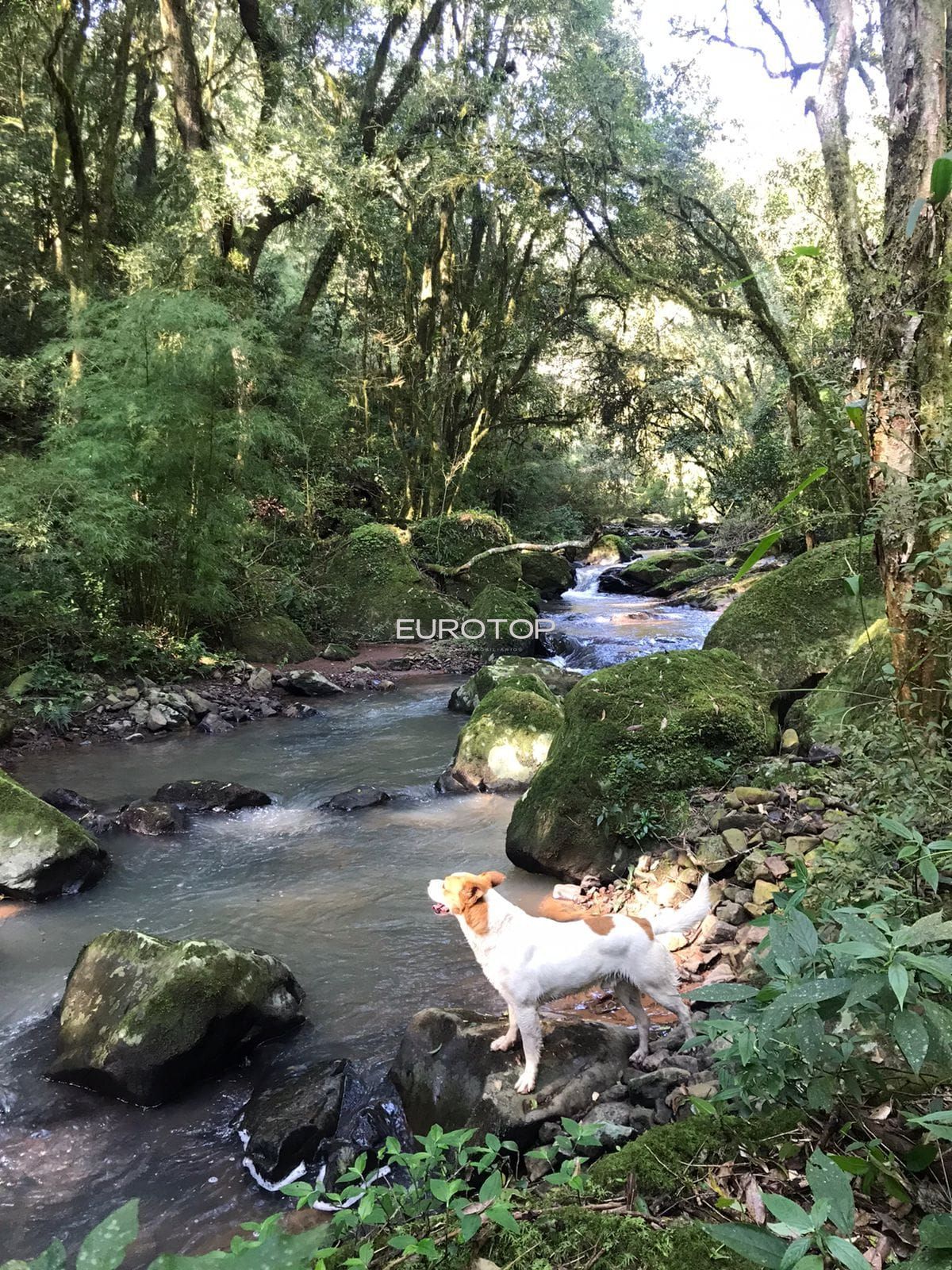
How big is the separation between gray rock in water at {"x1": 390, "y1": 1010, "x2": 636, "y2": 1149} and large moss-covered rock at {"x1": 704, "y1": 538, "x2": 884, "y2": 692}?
3884mm

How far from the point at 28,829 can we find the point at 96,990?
2.05m

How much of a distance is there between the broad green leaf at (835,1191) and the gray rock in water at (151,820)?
5.80m

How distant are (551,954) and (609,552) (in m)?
21.4

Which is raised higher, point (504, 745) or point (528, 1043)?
point (528, 1043)

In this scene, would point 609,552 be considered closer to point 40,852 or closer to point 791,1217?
point 40,852

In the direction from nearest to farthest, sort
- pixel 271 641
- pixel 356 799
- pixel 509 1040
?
pixel 509 1040 < pixel 356 799 < pixel 271 641

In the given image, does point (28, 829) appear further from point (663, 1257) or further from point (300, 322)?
point (300, 322)

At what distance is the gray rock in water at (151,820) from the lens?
6070 mm

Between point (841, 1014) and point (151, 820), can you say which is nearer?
point (841, 1014)

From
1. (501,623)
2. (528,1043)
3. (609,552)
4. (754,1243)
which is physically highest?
(609,552)

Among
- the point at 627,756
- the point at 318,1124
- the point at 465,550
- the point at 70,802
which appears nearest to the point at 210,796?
the point at 70,802

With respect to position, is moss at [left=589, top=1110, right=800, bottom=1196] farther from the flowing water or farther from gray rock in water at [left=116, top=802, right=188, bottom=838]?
gray rock in water at [left=116, top=802, right=188, bottom=838]

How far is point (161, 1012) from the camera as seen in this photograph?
10.8ft

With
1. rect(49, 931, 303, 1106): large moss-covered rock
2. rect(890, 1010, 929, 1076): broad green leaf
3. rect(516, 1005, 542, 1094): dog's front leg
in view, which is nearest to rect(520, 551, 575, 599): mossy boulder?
rect(49, 931, 303, 1106): large moss-covered rock
